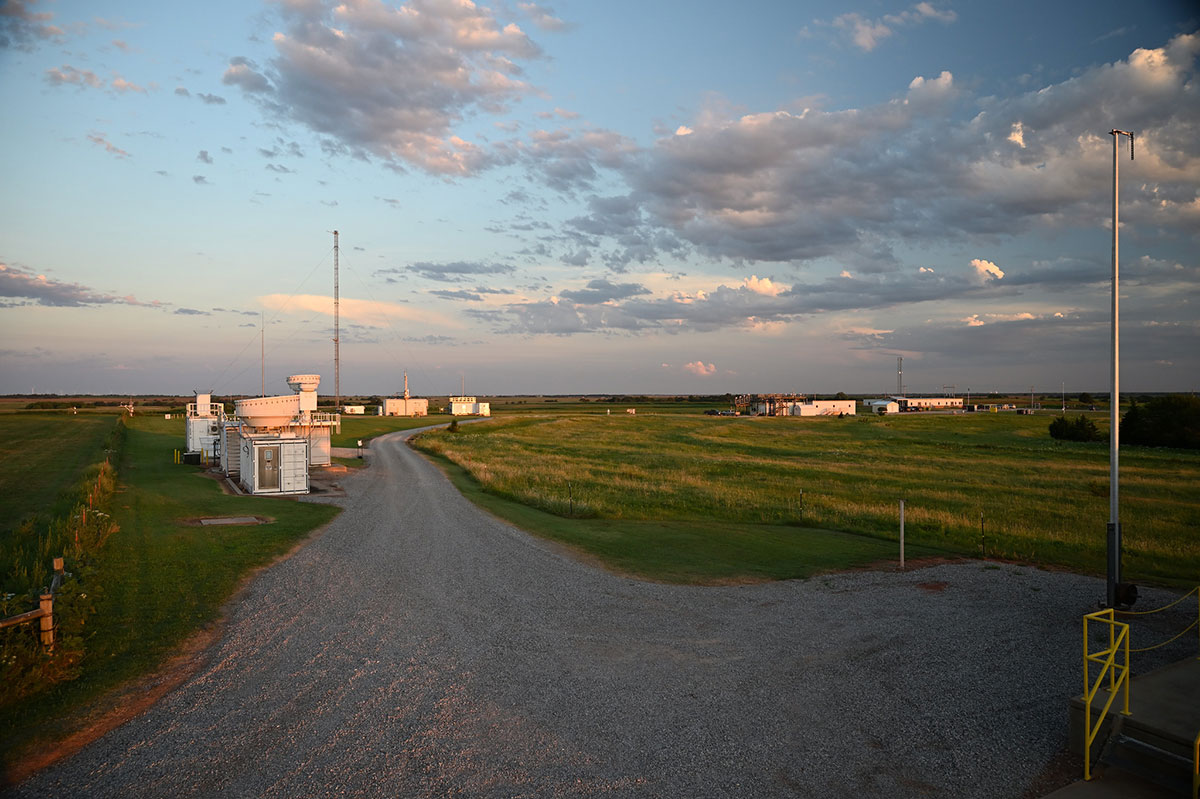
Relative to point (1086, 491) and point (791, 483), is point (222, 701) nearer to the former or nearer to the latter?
point (791, 483)

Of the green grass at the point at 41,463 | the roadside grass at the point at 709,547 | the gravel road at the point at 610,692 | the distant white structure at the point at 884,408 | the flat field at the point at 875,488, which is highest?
the distant white structure at the point at 884,408

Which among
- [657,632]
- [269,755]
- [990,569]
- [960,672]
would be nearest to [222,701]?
[269,755]

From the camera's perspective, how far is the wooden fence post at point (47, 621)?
11.0 m

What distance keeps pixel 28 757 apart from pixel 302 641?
4.55 m

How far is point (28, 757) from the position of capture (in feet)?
27.3

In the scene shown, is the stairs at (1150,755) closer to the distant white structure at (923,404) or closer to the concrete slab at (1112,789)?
the concrete slab at (1112,789)

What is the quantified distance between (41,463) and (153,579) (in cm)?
3630

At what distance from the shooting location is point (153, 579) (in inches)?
646

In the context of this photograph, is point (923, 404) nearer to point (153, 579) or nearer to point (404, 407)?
point (404, 407)

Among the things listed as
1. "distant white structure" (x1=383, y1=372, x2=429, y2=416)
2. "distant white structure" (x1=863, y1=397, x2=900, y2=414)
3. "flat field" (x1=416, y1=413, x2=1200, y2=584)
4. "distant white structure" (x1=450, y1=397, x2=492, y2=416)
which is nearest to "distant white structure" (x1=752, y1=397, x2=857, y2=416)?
"distant white structure" (x1=863, y1=397, x2=900, y2=414)

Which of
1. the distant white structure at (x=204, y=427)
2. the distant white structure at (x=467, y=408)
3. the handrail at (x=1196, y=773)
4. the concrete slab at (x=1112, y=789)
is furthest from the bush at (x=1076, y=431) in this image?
the distant white structure at (x=467, y=408)

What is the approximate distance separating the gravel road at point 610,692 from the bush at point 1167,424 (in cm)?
7063

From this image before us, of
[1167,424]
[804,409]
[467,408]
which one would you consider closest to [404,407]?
[467,408]

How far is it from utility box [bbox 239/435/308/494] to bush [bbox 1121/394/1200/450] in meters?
80.9
